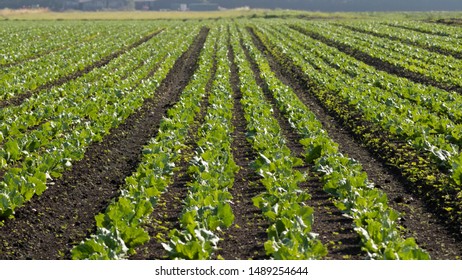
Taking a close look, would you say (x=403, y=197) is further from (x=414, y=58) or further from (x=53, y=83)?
(x=414, y=58)

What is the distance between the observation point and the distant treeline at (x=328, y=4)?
14150 centimetres

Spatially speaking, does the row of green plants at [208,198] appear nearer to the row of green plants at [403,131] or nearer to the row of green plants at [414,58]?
the row of green plants at [403,131]

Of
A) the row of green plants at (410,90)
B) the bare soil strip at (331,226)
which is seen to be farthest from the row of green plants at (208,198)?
the row of green plants at (410,90)

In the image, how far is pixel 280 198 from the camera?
8.11 metres

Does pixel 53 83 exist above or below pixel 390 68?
below

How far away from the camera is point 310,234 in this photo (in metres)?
6.83

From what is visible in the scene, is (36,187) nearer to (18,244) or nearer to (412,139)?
(18,244)

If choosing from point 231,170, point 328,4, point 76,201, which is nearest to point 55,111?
point 76,201

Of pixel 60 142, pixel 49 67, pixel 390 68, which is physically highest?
pixel 60 142

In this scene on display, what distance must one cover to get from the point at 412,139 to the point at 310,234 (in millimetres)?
5439

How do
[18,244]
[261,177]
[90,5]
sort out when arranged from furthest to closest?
[90,5] → [261,177] → [18,244]

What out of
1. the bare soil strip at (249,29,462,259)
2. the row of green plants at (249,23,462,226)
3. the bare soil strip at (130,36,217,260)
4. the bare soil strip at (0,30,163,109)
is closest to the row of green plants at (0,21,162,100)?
the bare soil strip at (0,30,163,109)

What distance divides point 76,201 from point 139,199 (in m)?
1.30
